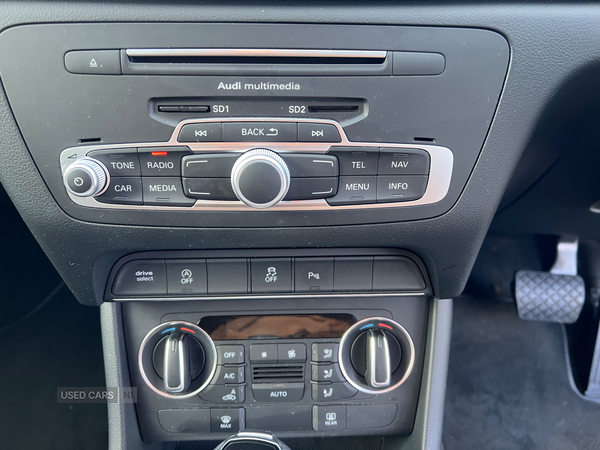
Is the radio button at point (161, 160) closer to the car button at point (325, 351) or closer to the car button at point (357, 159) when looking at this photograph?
the car button at point (357, 159)

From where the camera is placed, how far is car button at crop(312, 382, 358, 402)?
78 centimetres

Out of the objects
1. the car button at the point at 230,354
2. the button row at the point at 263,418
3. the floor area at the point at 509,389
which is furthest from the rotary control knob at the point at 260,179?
the floor area at the point at 509,389

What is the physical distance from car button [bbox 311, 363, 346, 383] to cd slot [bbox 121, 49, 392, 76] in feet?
1.58

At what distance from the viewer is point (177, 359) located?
74 cm

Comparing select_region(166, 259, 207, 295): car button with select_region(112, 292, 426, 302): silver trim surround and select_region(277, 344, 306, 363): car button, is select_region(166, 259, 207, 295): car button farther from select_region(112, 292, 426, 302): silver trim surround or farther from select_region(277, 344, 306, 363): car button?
select_region(277, 344, 306, 363): car button

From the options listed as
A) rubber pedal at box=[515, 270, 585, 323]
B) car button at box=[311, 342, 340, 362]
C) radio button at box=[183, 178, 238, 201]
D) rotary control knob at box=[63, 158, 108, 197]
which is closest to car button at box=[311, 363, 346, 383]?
car button at box=[311, 342, 340, 362]

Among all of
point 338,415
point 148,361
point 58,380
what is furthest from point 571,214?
point 58,380

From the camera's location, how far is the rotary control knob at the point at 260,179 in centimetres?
55

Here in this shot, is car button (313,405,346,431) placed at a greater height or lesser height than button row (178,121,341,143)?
lesser

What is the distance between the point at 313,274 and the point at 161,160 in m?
0.29

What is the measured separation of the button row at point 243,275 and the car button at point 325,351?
0.11 metres

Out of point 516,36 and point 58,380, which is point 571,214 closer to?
point 516,36

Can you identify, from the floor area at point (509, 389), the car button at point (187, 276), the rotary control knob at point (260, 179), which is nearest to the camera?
the rotary control knob at point (260, 179)

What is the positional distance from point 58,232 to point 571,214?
3.61 ft
